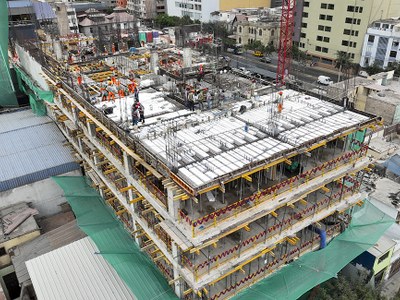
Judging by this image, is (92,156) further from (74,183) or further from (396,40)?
(396,40)

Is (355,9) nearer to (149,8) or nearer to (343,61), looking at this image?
(343,61)

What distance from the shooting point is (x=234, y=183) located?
19.7 meters

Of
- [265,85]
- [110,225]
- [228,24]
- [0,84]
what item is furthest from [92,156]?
[228,24]

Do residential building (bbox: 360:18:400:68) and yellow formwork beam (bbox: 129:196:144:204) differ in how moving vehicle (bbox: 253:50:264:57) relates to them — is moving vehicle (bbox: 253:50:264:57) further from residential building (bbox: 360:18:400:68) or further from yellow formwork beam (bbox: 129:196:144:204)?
yellow formwork beam (bbox: 129:196:144:204)

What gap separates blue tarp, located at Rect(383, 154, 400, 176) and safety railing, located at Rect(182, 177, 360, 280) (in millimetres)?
13290

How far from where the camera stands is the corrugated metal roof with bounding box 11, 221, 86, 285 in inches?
998

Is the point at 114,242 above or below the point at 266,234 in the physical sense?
below

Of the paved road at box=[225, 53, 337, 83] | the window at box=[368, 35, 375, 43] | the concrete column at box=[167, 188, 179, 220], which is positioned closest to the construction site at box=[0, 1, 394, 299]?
the concrete column at box=[167, 188, 179, 220]

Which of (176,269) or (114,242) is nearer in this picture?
(176,269)

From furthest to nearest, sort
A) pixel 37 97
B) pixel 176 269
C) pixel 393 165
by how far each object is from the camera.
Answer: pixel 37 97 → pixel 393 165 → pixel 176 269

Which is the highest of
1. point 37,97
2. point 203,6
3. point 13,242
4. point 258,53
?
point 203,6

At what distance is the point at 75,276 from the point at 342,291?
1641cm

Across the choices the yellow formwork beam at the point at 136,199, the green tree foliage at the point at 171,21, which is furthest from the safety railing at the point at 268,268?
the green tree foliage at the point at 171,21

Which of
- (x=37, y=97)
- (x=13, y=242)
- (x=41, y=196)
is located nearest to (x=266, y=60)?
(x=37, y=97)
